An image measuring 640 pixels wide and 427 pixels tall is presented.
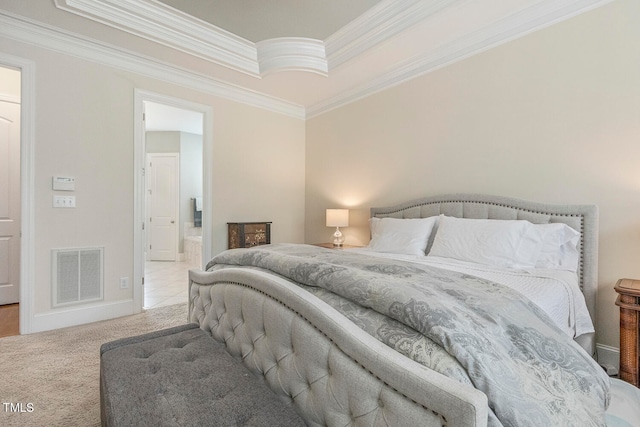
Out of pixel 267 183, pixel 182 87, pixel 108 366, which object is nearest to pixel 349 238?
pixel 267 183

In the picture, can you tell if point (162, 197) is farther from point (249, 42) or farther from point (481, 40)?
point (481, 40)

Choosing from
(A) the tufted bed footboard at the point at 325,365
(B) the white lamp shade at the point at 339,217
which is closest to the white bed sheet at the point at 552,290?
(A) the tufted bed footboard at the point at 325,365

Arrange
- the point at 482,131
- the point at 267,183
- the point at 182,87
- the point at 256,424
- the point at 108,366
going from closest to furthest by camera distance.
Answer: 1. the point at 256,424
2. the point at 108,366
3. the point at 482,131
4. the point at 182,87
5. the point at 267,183

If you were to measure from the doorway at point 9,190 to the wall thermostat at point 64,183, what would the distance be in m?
1.29

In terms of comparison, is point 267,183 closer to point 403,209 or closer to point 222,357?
point 403,209

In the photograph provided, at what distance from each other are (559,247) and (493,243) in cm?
45

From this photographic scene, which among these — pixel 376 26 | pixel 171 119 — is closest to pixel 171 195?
pixel 171 119

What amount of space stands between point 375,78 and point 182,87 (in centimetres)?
234

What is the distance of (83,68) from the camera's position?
3.06 metres

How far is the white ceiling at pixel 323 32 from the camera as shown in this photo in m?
2.63

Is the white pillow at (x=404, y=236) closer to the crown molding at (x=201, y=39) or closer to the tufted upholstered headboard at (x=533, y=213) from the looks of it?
the tufted upholstered headboard at (x=533, y=213)

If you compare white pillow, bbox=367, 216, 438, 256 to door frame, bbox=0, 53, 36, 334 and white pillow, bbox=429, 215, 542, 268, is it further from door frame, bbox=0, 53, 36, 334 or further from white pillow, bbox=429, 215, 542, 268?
door frame, bbox=0, 53, 36, 334

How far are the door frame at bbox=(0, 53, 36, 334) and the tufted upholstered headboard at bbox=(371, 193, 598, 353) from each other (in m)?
3.60

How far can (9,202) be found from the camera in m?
3.72
